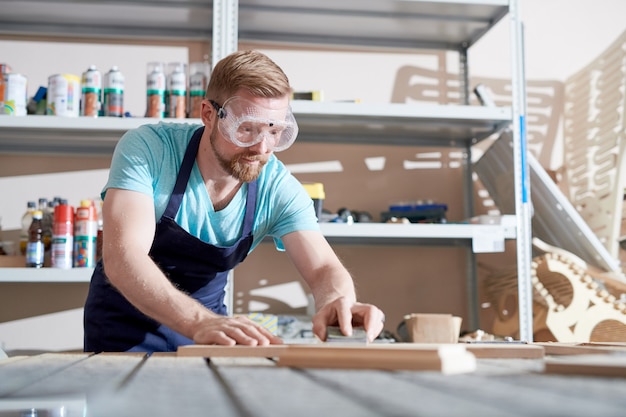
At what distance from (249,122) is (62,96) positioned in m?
1.09

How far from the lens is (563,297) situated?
8.24ft

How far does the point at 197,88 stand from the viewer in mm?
2480

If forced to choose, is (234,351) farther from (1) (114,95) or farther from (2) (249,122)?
(1) (114,95)

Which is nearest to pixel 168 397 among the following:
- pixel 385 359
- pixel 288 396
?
pixel 288 396

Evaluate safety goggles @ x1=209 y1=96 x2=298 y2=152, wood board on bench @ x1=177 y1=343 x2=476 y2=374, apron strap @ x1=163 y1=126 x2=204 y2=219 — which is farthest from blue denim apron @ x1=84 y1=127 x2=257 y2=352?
wood board on bench @ x1=177 y1=343 x2=476 y2=374

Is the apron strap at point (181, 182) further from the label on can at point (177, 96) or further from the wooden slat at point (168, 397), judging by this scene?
the wooden slat at point (168, 397)

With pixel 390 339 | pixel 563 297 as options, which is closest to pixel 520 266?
pixel 563 297

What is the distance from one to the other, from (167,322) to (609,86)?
7.40 feet

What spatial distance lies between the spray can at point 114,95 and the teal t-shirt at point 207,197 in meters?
0.78

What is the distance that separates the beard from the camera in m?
1.63

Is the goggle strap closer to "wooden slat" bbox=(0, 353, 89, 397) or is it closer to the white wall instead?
"wooden slat" bbox=(0, 353, 89, 397)

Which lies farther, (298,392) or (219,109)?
(219,109)

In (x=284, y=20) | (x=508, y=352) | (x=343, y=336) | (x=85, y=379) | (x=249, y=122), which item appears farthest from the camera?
(x=284, y=20)

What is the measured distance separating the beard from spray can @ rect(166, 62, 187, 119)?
2.63 feet
